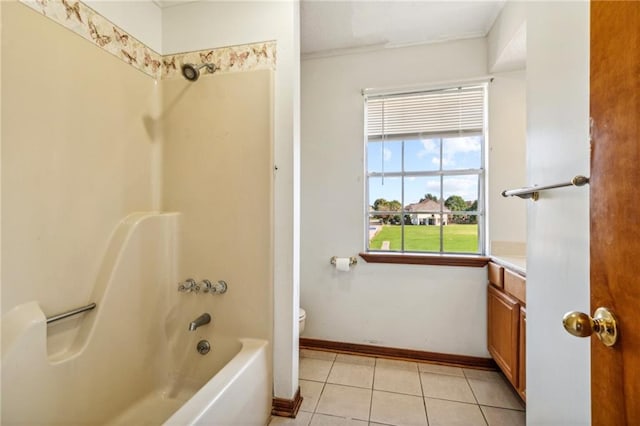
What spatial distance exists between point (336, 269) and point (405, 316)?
68cm

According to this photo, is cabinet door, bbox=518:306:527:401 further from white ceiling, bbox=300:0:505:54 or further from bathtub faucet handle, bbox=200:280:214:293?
white ceiling, bbox=300:0:505:54

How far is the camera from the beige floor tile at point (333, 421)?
1.47 metres

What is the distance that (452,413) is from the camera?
5.12 ft

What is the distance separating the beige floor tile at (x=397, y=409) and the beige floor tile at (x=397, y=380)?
0.06 metres

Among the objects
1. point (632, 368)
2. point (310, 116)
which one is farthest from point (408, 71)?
point (632, 368)

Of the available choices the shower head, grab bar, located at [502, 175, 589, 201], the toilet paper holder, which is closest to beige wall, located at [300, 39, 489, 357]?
the toilet paper holder

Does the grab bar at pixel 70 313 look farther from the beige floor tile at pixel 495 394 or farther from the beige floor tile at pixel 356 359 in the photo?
the beige floor tile at pixel 495 394

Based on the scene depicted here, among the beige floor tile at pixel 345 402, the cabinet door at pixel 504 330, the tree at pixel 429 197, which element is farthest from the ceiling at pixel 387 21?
the beige floor tile at pixel 345 402

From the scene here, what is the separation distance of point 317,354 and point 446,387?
99 centimetres

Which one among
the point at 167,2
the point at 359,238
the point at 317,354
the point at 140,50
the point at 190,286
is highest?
the point at 167,2

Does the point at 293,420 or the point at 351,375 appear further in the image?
the point at 351,375

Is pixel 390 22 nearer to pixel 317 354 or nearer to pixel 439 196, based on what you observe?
pixel 439 196

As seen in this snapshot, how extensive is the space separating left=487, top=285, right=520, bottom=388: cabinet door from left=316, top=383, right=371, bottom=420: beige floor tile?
35.3 inches

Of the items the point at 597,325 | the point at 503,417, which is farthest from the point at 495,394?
the point at 597,325
